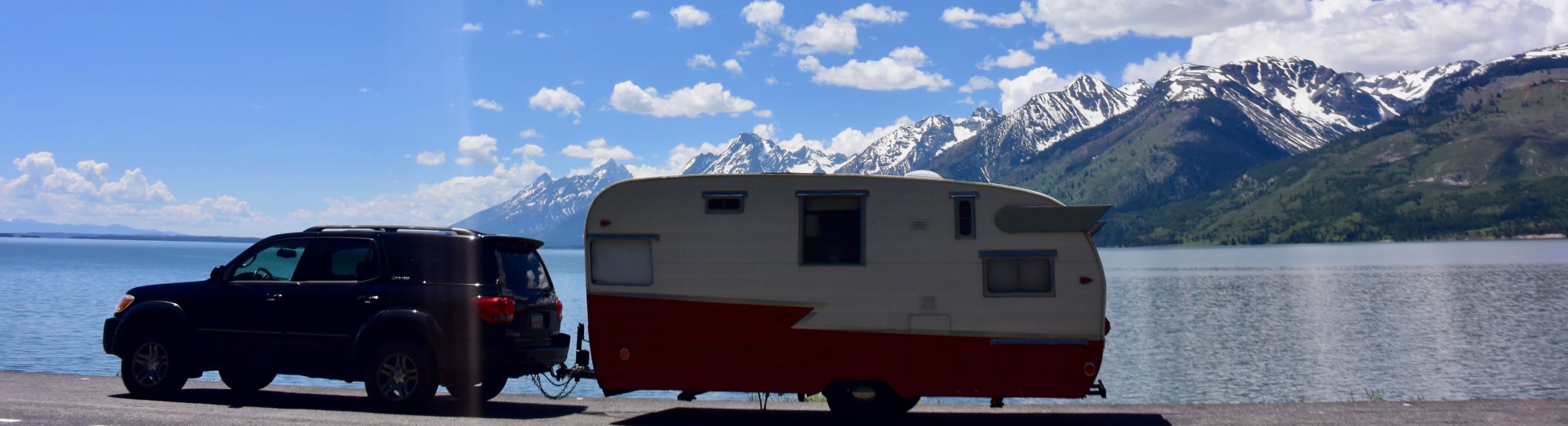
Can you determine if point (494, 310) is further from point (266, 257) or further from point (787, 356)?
point (266, 257)

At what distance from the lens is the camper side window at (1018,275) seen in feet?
39.8

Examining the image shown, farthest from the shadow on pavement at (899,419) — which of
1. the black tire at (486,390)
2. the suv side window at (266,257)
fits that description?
the suv side window at (266,257)

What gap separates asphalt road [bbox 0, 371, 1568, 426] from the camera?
41.2 feet

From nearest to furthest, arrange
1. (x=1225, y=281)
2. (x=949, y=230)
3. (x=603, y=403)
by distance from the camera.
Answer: (x=949, y=230), (x=603, y=403), (x=1225, y=281)

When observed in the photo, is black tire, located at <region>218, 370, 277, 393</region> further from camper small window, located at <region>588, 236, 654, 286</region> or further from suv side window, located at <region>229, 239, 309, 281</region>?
camper small window, located at <region>588, 236, 654, 286</region>

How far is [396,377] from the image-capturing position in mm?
13492

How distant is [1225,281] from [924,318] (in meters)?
99.0

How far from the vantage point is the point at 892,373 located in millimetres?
12477

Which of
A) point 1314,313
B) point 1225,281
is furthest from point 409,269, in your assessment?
point 1225,281

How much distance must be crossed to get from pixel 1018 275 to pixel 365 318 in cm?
814

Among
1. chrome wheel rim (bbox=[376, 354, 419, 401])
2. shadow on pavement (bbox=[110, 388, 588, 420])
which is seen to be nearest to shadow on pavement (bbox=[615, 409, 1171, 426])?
shadow on pavement (bbox=[110, 388, 588, 420])

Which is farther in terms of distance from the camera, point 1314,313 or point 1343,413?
point 1314,313

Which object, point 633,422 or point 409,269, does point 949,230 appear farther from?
point 409,269

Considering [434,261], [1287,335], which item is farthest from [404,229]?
[1287,335]
